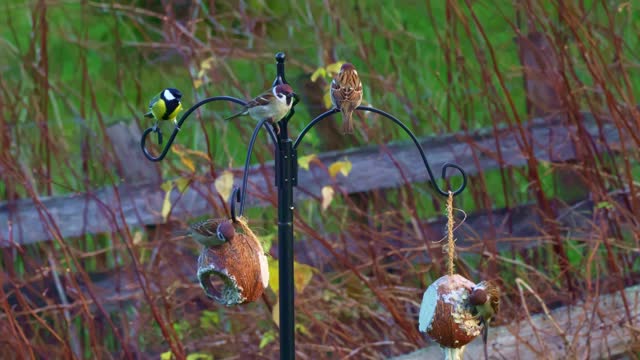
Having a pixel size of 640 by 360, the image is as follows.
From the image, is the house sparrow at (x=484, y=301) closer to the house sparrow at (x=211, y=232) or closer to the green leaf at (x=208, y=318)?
the house sparrow at (x=211, y=232)

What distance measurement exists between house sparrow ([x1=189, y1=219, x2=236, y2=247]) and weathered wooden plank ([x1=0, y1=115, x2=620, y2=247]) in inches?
46.0

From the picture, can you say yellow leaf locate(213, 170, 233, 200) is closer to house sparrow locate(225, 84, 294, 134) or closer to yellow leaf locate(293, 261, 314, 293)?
yellow leaf locate(293, 261, 314, 293)

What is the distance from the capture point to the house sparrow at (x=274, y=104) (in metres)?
1.80

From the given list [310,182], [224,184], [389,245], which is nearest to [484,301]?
[224,184]

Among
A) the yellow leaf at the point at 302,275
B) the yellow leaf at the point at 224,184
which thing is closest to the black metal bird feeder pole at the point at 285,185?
the yellow leaf at the point at 224,184

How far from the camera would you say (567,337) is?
303 centimetres

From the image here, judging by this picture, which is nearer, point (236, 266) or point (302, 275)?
point (236, 266)

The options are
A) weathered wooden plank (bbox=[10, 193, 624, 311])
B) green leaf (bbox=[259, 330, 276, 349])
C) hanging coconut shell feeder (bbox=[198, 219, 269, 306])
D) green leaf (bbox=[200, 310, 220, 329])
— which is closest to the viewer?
hanging coconut shell feeder (bbox=[198, 219, 269, 306])

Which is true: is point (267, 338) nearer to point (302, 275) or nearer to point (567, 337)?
point (302, 275)

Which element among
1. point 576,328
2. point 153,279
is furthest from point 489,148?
point 153,279

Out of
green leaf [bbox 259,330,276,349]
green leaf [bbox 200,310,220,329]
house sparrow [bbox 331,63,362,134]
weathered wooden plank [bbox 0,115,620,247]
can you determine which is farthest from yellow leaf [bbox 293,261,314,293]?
house sparrow [bbox 331,63,362,134]

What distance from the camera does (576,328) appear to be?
3006 millimetres

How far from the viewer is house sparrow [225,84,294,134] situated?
180 cm

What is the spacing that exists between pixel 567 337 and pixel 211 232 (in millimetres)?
1453
